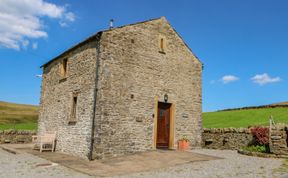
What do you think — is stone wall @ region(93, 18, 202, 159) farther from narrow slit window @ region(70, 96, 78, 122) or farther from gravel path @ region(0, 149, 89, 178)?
narrow slit window @ region(70, 96, 78, 122)

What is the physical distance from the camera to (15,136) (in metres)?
22.3

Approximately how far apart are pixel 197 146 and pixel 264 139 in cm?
398

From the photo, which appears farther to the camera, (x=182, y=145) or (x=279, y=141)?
(x=182, y=145)

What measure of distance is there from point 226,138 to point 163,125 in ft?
15.7

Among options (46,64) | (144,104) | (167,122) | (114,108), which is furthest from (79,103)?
(46,64)

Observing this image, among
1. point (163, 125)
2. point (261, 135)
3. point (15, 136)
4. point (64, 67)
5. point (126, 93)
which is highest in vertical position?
point (64, 67)

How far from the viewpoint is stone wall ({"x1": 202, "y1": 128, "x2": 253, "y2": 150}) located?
17250mm

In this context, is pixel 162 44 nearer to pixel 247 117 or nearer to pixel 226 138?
pixel 226 138

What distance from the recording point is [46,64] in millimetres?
20359

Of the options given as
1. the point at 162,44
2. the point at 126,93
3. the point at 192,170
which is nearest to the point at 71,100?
the point at 126,93

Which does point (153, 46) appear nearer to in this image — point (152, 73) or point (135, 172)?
point (152, 73)

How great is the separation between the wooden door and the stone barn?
5 cm

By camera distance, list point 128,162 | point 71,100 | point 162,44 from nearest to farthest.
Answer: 1. point 128,162
2. point 71,100
3. point 162,44

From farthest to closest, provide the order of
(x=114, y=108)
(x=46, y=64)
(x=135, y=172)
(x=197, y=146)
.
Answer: (x=46, y=64) < (x=197, y=146) < (x=114, y=108) < (x=135, y=172)
